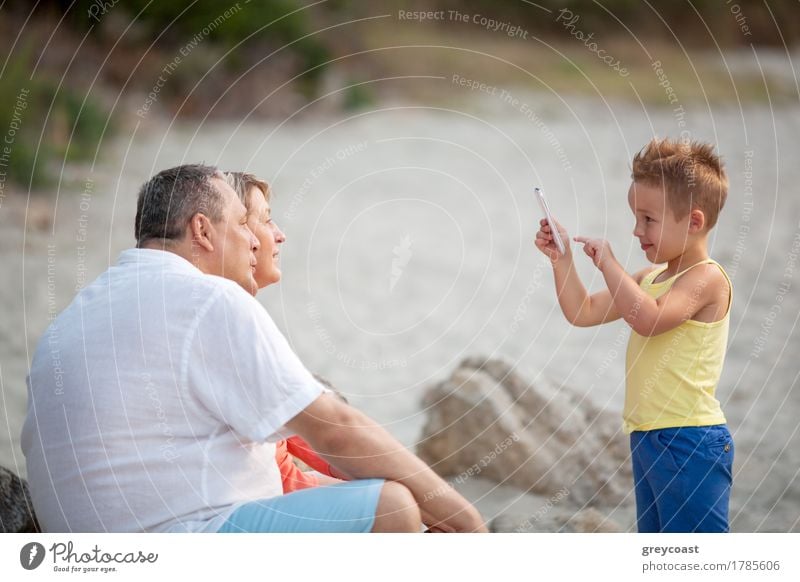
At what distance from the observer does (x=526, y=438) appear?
241 cm

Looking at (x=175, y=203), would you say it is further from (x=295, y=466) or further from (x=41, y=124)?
(x=41, y=124)

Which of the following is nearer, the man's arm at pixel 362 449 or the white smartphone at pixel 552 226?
the man's arm at pixel 362 449

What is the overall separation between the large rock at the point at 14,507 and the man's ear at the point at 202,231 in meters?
0.71

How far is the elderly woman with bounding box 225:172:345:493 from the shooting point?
1588 mm

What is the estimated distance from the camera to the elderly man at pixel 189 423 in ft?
4.32

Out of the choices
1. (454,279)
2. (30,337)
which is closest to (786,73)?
(454,279)

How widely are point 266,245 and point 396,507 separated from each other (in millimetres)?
508

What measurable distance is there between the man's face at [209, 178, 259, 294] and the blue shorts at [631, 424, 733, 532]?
714 mm

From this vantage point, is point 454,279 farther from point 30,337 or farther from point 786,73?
point 786,73

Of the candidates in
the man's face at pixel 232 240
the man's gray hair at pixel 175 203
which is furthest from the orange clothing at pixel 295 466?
the man's gray hair at pixel 175 203

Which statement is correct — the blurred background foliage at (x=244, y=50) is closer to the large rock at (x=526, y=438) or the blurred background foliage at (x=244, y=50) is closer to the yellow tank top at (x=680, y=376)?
the large rock at (x=526, y=438)

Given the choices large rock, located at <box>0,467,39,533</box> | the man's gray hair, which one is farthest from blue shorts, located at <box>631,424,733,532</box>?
large rock, located at <box>0,467,39,533</box>

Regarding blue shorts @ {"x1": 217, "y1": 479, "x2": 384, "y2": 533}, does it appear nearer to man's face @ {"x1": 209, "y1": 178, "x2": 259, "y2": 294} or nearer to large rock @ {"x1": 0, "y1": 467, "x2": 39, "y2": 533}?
man's face @ {"x1": 209, "y1": 178, "x2": 259, "y2": 294}
